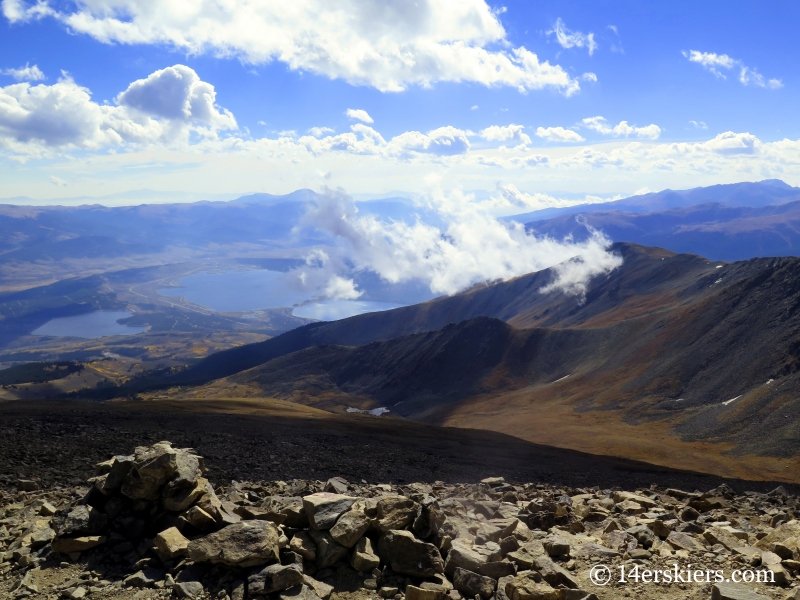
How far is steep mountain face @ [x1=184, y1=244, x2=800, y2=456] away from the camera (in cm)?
5975

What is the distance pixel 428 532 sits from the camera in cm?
1080

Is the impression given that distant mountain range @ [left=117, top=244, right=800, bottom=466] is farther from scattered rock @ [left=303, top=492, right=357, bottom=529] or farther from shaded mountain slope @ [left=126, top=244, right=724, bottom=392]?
scattered rock @ [left=303, top=492, right=357, bottom=529]

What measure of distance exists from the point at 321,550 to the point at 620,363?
3105 inches

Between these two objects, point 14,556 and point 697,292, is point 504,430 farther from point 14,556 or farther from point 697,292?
point 697,292

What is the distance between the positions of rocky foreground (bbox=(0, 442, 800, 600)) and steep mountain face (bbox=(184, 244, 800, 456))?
4448 centimetres

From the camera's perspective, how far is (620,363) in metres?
80.7

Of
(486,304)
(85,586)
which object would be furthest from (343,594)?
(486,304)

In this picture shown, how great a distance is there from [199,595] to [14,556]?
4.38m

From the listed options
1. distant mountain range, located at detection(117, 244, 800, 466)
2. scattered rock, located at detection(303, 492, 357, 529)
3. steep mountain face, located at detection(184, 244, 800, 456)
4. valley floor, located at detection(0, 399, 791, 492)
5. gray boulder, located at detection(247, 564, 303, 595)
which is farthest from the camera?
distant mountain range, located at detection(117, 244, 800, 466)

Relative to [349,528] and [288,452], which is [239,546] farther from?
[288,452]

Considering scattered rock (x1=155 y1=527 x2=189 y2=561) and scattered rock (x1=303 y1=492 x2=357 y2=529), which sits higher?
scattered rock (x1=303 y1=492 x2=357 y2=529)

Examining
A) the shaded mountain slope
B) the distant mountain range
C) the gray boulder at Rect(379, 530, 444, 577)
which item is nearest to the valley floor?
the gray boulder at Rect(379, 530, 444, 577)

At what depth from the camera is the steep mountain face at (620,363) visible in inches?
2352

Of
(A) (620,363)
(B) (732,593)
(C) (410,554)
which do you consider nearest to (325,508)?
(C) (410,554)
